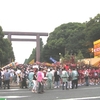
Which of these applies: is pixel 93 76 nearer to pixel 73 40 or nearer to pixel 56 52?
pixel 73 40

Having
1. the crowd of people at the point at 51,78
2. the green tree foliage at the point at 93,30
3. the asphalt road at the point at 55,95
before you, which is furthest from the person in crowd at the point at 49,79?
the green tree foliage at the point at 93,30

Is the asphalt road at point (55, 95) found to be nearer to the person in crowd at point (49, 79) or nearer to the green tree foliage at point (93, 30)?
the person in crowd at point (49, 79)

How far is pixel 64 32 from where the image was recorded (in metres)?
84.4

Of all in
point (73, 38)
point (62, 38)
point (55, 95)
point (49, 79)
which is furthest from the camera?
point (62, 38)

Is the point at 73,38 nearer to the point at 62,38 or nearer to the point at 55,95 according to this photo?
the point at 62,38

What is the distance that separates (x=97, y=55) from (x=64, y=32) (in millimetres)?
37285

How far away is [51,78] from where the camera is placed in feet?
69.7

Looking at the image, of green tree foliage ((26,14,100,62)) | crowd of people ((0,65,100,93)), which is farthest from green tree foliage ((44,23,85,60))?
crowd of people ((0,65,100,93))

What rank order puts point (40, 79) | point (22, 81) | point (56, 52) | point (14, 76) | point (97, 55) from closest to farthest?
point (40, 79), point (22, 81), point (14, 76), point (97, 55), point (56, 52)

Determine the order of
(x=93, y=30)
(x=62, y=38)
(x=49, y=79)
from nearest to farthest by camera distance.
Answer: (x=49, y=79), (x=93, y=30), (x=62, y=38)

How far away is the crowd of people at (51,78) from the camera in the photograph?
1858cm

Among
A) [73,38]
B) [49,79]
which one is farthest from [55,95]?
[73,38]

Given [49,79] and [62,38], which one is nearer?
[49,79]

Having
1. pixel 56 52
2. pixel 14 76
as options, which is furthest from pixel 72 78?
pixel 56 52
